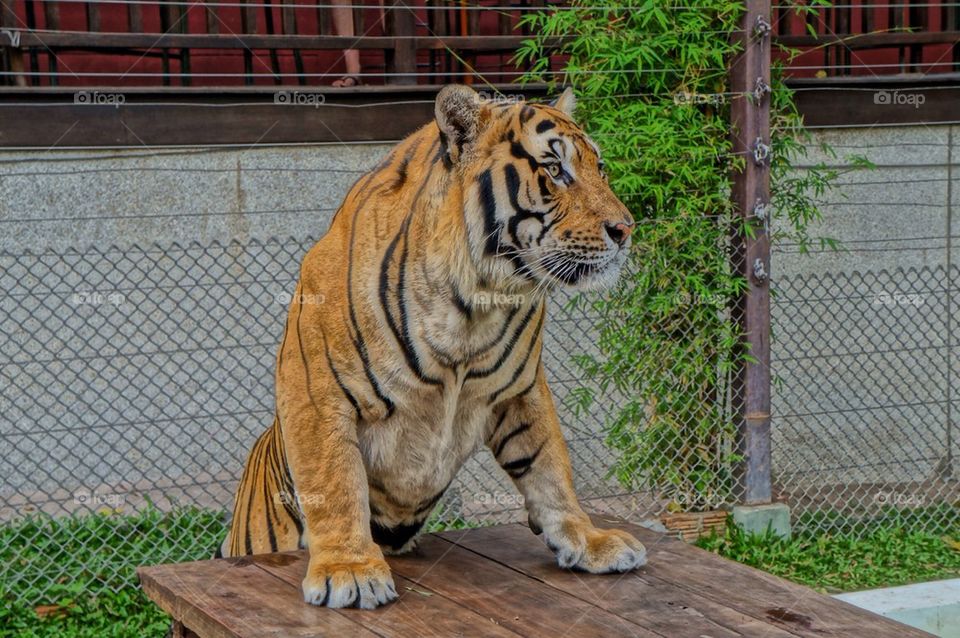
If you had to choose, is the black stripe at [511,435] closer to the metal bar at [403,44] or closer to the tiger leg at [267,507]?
the tiger leg at [267,507]

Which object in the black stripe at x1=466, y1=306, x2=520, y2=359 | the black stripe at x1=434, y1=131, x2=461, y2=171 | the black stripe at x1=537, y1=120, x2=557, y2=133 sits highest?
the black stripe at x1=537, y1=120, x2=557, y2=133

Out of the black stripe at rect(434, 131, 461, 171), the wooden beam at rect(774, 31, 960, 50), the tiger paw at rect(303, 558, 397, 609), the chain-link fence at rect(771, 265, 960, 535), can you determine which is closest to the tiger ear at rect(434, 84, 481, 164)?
the black stripe at rect(434, 131, 461, 171)

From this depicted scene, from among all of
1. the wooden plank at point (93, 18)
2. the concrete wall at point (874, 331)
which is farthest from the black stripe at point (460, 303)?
the wooden plank at point (93, 18)

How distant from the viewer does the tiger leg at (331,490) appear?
2850 mm

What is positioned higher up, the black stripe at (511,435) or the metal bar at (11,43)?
the metal bar at (11,43)

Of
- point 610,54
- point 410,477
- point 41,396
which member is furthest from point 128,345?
point 410,477

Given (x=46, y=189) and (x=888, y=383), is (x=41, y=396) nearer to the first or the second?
(x=46, y=189)

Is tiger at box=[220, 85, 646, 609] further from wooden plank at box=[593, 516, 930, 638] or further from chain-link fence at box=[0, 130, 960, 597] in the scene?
chain-link fence at box=[0, 130, 960, 597]

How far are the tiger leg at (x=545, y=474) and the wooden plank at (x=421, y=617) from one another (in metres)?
0.38

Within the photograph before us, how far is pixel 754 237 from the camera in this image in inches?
220

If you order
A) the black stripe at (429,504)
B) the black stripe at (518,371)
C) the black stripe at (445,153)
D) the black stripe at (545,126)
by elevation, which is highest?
the black stripe at (545,126)

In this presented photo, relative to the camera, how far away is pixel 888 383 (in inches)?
278

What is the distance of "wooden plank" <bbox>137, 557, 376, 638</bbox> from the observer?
271 cm

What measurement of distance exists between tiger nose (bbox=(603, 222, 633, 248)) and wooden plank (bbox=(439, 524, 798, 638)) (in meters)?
0.88
